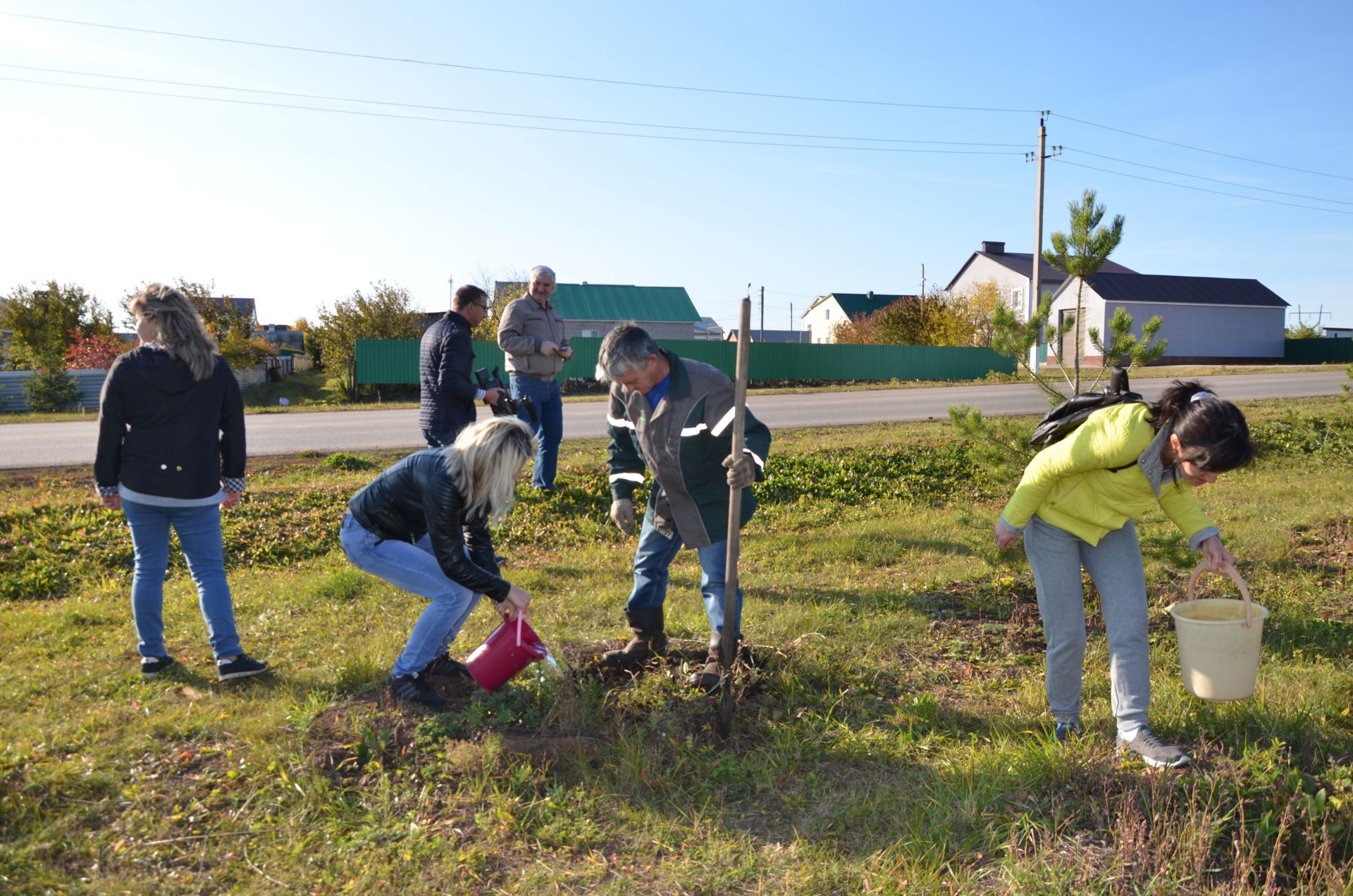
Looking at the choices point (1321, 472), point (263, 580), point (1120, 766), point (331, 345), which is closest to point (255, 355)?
point (331, 345)

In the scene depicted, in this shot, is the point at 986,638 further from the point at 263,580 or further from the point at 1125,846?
the point at 263,580

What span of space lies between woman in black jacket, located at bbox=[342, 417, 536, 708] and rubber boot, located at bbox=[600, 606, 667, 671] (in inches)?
27.8

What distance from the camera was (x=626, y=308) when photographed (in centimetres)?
→ 4847

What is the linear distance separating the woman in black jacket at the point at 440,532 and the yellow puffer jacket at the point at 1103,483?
193 cm

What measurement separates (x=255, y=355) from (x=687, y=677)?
107ft

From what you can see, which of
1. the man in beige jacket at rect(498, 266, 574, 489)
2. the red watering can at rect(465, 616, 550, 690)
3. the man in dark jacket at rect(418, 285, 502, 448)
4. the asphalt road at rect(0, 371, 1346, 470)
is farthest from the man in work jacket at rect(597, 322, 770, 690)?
the asphalt road at rect(0, 371, 1346, 470)

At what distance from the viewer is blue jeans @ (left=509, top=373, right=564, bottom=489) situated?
7.61 m

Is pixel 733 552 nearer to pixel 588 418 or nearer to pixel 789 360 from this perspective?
pixel 588 418

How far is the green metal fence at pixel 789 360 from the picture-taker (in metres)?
27.8

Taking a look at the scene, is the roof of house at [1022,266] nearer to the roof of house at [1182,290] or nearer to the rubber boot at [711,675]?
the roof of house at [1182,290]

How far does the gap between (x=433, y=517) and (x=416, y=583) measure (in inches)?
17.9

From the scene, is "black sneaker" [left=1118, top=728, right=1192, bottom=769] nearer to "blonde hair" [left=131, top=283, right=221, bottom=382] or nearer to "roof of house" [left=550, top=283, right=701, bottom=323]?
A: "blonde hair" [left=131, top=283, right=221, bottom=382]

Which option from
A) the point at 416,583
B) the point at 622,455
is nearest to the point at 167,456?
the point at 416,583

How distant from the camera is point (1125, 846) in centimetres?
285
